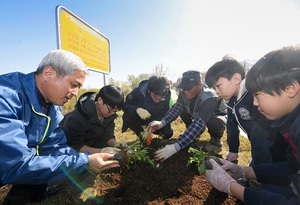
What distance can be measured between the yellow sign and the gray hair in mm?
1263

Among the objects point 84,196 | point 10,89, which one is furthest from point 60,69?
point 84,196

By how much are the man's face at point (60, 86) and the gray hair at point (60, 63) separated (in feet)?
0.14

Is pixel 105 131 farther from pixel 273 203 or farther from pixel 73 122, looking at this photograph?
pixel 273 203

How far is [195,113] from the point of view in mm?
3895

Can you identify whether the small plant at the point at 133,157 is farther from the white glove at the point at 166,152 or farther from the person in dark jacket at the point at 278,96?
the person in dark jacket at the point at 278,96

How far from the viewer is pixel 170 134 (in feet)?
15.1

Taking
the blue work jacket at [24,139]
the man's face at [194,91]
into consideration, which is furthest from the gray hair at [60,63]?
the man's face at [194,91]

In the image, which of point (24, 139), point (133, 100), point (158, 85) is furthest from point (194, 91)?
point (24, 139)

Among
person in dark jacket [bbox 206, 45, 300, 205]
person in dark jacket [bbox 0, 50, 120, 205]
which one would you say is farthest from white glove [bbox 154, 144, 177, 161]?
person in dark jacket [bbox 206, 45, 300, 205]

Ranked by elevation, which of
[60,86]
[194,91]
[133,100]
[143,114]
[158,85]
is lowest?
[143,114]

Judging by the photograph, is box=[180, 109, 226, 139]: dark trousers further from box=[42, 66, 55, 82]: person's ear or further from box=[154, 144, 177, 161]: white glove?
box=[42, 66, 55, 82]: person's ear

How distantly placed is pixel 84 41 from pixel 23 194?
3101 millimetres

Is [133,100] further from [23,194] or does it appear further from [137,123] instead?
[23,194]

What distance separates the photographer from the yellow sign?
3.41 m
